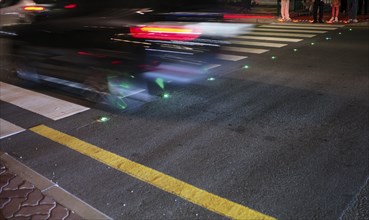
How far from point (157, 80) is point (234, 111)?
2428 mm

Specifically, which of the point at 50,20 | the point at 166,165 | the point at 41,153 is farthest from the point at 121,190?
the point at 50,20

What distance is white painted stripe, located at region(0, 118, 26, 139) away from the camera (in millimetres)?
5172

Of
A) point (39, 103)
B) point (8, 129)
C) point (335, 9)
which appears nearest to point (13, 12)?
point (39, 103)

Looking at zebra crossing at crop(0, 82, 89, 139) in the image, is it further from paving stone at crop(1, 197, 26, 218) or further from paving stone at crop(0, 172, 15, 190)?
paving stone at crop(1, 197, 26, 218)

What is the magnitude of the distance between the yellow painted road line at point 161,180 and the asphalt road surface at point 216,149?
11 millimetres

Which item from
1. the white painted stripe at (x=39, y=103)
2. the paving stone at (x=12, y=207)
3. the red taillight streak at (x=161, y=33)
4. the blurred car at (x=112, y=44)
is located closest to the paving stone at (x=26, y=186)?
the paving stone at (x=12, y=207)

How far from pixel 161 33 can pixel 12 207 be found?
383 cm

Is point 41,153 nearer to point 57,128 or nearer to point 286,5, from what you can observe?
point 57,128

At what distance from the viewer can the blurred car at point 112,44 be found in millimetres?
5988

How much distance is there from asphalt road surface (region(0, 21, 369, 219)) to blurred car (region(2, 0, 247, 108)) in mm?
816

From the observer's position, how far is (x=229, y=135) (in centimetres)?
482

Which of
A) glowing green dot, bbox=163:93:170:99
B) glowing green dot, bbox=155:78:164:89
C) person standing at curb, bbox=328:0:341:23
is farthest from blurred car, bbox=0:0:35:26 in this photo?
person standing at curb, bbox=328:0:341:23

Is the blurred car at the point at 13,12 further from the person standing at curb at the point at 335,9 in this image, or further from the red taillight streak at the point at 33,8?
the person standing at curb at the point at 335,9

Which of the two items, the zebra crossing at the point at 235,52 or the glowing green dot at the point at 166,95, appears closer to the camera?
the zebra crossing at the point at 235,52
